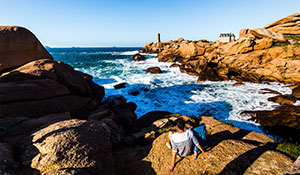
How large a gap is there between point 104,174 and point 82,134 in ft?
4.72

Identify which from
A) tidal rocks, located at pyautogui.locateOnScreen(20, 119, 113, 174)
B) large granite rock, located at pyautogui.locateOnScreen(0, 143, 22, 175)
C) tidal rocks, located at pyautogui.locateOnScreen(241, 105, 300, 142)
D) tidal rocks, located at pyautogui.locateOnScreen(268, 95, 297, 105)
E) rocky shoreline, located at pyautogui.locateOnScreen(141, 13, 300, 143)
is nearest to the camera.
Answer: large granite rock, located at pyautogui.locateOnScreen(0, 143, 22, 175)

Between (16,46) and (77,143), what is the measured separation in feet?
36.2

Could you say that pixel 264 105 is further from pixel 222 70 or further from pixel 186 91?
pixel 222 70

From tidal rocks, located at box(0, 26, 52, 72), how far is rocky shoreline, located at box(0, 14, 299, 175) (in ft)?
0.29

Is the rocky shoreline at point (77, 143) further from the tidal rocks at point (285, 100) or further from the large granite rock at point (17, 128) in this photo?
the tidal rocks at point (285, 100)

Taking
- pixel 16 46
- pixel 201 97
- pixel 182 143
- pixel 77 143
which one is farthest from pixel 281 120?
pixel 16 46

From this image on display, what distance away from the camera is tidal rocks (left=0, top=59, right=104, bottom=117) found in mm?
7094

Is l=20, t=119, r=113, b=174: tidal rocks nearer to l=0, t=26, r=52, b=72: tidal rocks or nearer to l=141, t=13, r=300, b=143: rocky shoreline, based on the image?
l=0, t=26, r=52, b=72: tidal rocks

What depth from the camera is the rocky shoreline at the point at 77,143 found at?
3762 mm

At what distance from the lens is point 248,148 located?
15.5ft

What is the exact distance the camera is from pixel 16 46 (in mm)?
10203

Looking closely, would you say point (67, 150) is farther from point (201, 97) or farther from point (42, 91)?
point (201, 97)

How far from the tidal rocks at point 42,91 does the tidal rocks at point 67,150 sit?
3.81m

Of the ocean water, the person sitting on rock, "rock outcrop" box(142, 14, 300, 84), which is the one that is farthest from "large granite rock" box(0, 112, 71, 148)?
"rock outcrop" box(142, 14, 300, 84)
